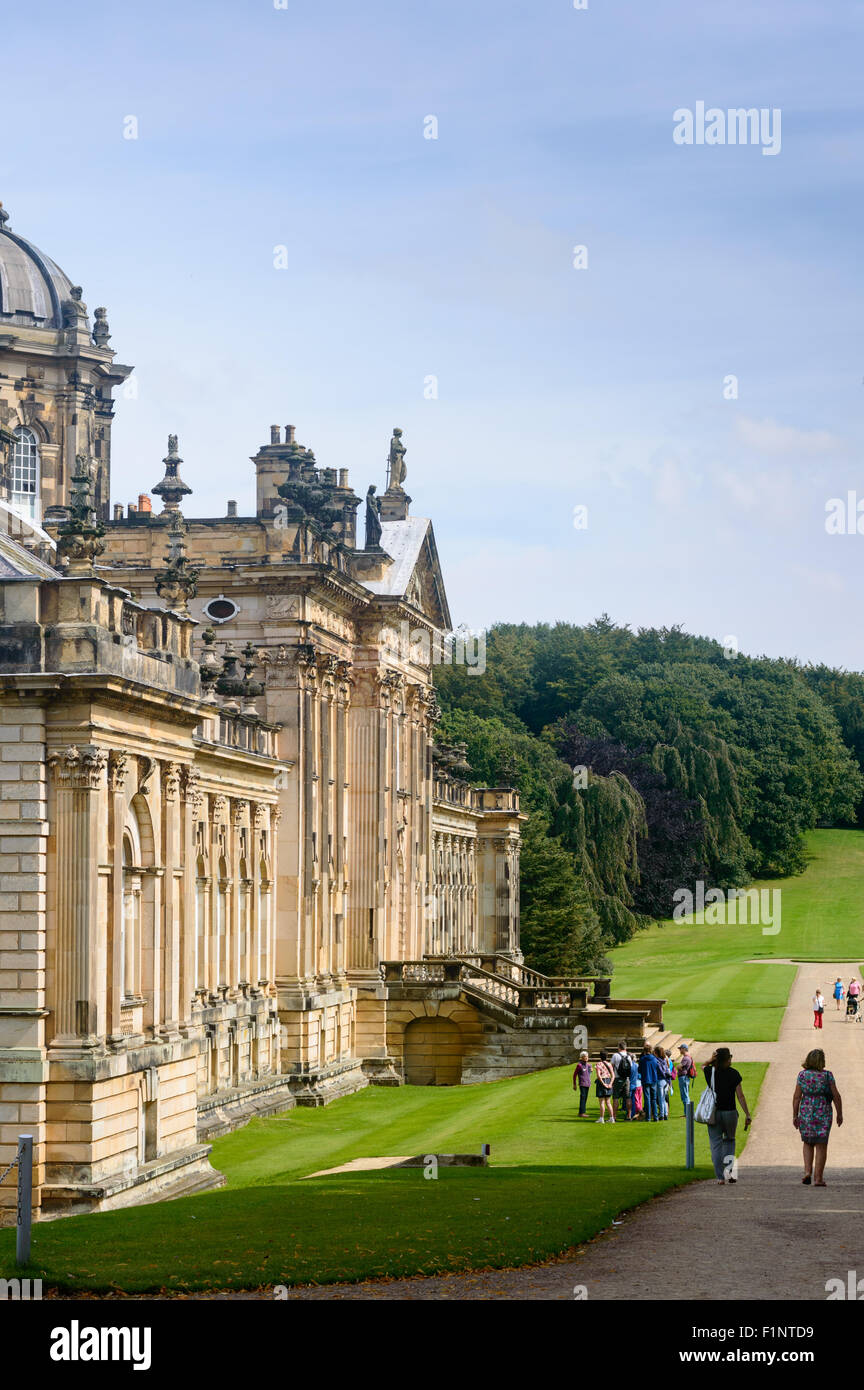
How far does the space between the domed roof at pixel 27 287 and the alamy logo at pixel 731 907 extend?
65.6 m

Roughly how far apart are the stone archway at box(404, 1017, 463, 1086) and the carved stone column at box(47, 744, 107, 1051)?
34.4 metres

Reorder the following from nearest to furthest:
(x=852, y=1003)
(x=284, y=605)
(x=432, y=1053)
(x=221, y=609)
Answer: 1. (x=284, y=605)
2. (x=221, y=609)
3. (x=432, y=1053)
4. (x=852, y=1003)

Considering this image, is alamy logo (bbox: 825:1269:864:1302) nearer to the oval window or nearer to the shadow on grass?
the shadow on grass

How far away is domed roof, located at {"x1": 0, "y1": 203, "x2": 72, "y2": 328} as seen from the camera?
69.1 metres

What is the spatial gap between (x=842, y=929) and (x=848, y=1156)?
86449 millimetres

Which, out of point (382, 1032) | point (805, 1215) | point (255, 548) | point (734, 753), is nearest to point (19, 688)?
point (805, 1215)

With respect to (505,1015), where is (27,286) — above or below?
above

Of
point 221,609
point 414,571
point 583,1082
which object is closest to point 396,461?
point 414,571

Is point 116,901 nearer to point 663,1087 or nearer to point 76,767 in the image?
point 76,767

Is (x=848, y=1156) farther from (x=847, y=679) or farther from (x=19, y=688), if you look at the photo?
(x=847, y=679)

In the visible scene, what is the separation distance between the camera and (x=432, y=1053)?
64.2 meters

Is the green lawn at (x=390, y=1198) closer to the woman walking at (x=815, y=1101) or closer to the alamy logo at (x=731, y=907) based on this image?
the woman walking at (x=815, y=1101)

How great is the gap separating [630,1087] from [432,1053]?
19.8 m
